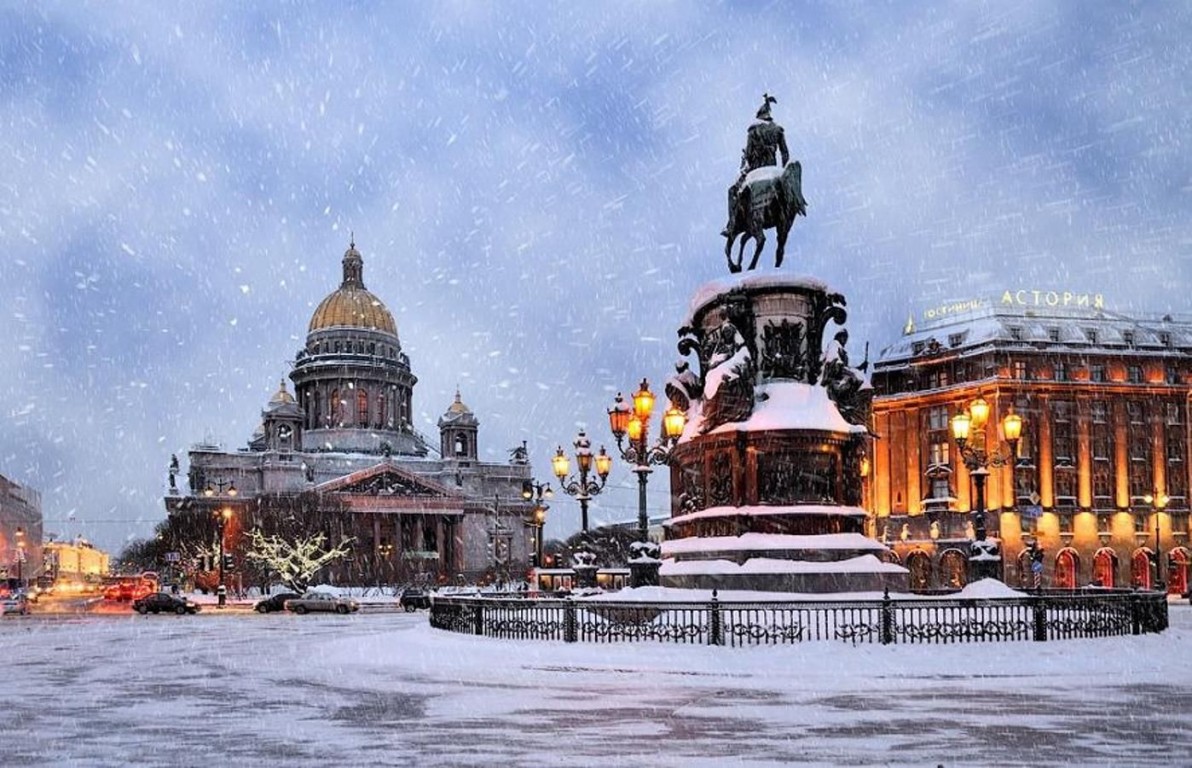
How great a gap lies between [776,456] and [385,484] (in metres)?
110

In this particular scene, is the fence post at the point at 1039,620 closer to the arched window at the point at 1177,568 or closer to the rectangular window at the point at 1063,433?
the rectangular window at the point at 1063,433

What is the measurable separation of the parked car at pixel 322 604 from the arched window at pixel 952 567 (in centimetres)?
4548

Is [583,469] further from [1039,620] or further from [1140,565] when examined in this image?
[1140,565]

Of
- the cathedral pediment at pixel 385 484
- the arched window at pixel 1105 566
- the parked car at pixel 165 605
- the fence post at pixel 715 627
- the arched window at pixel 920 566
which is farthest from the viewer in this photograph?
the cathedral pediment at pixel 385 484

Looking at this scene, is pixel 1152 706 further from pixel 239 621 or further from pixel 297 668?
pixel 239 621

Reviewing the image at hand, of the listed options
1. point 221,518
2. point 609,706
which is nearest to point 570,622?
point 609,706

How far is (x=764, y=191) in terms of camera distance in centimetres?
2962

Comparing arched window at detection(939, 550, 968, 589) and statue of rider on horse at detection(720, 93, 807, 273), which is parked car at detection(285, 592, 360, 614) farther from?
arched window at detection(939, 550, 968, 589)

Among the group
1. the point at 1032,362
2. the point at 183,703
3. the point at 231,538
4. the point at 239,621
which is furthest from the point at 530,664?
the point at 231,538

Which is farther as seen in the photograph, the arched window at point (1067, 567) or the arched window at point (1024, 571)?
the arched window at point (1067, 567)

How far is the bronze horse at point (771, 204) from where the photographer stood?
1163 inches

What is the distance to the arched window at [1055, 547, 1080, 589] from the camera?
9012 cm

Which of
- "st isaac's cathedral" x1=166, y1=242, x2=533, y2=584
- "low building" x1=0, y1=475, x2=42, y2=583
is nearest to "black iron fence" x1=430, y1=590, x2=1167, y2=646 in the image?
"st isaac's cathedral" x1=166, y1=242, x2=533, y2=584

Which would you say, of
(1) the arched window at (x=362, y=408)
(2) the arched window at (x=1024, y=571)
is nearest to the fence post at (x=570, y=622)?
(2) the arched window at (x=1024, y=571)
